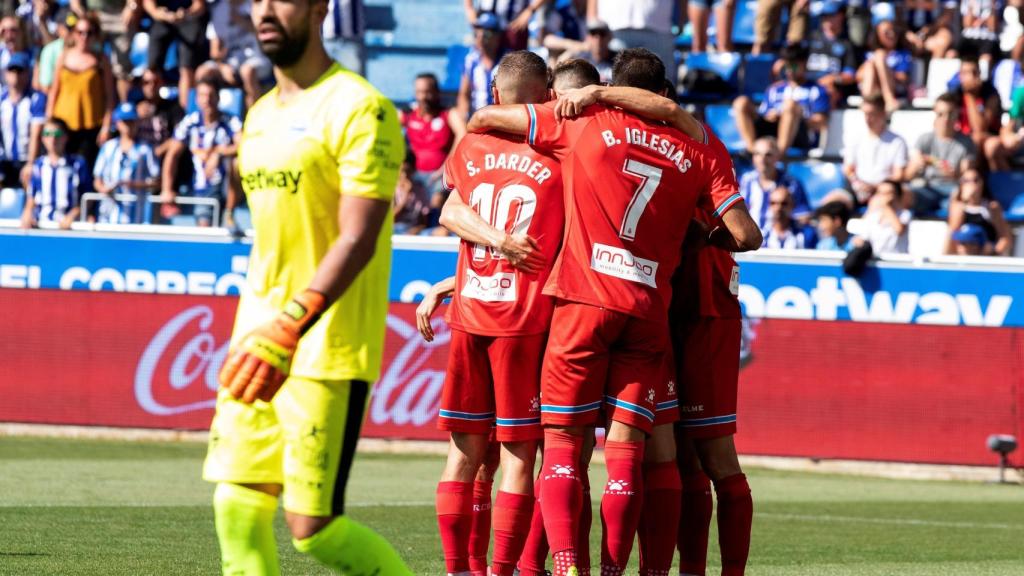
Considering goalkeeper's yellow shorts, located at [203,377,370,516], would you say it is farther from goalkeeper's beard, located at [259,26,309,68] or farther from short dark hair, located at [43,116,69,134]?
short dark hair, located at [43,116,69,134]

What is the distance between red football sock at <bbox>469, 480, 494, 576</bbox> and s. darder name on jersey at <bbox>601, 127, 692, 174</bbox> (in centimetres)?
166

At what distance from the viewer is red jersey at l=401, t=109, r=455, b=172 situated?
692 inches

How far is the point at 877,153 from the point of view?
56.5ft

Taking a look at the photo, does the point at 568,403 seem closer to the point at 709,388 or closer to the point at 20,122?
the point at 709,388

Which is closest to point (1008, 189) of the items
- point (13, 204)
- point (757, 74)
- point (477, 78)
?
point (757, 74)

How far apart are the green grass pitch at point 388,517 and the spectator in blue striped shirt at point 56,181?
2803 mm

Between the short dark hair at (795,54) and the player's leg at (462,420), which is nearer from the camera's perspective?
the player's leg at (462,420)

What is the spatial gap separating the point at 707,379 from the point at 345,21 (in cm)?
1303

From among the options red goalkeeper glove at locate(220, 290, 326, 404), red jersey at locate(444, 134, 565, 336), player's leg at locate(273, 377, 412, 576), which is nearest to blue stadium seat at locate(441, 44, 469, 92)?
red jersey at locate(444, 134, 565, 336)

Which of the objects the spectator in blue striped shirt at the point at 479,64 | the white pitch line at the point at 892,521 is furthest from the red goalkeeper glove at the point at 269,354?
the spectator in blue striped shirt at the point at 479,64

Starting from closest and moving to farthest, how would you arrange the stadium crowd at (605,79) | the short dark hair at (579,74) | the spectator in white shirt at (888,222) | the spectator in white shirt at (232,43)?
the short dark hair at (579,74) < the spectator in white shirt at (888,222) < the stadium crowd at (605,79) < the spectator in white shirt at (232,43)

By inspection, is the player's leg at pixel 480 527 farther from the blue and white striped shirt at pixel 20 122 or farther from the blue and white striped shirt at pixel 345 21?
the blue and white striped shirt at pixel 20 122

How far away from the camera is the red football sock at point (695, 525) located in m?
7.43

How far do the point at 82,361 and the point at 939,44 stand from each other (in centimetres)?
1016
